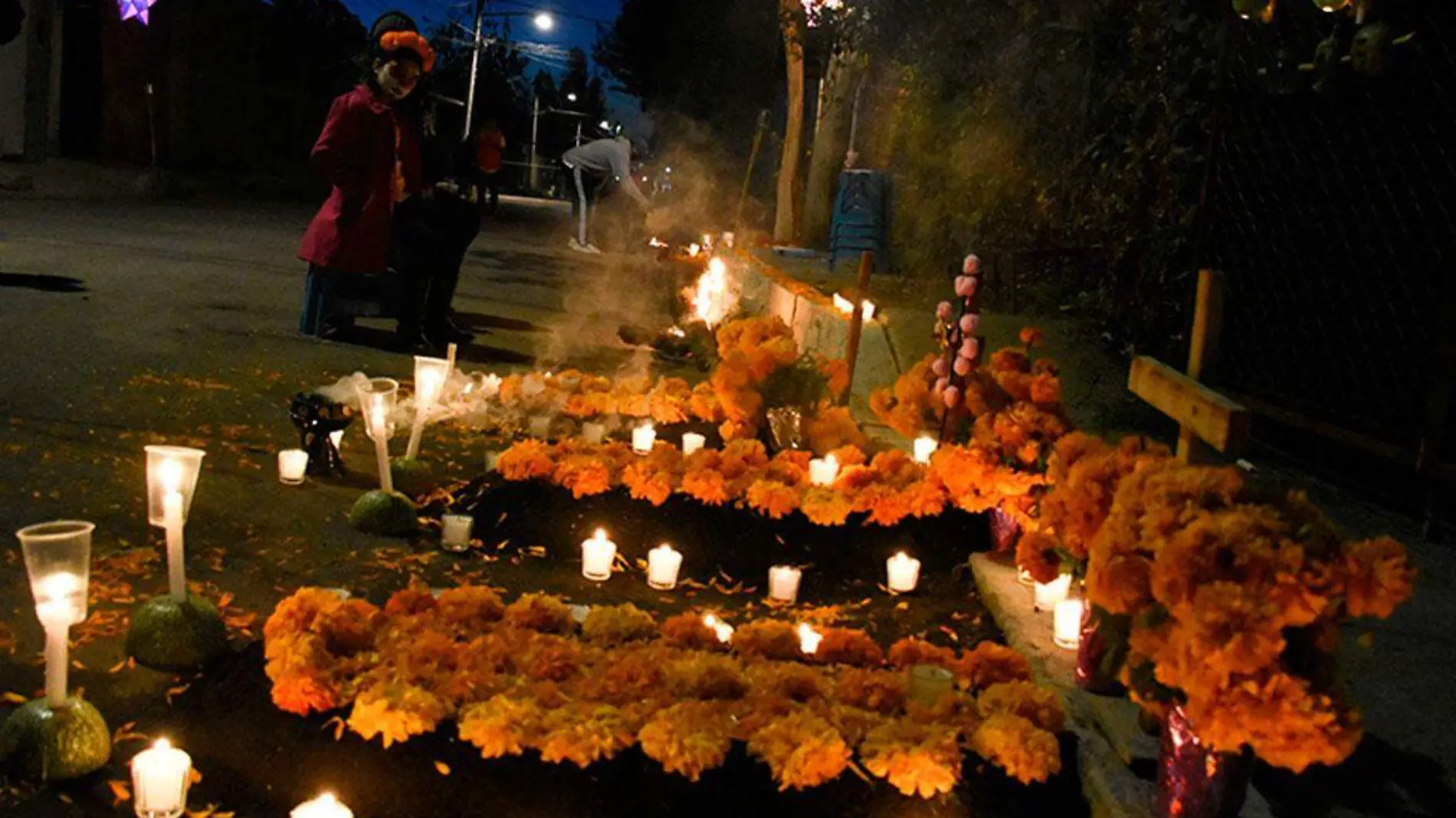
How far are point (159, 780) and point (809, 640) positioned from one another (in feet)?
6.96

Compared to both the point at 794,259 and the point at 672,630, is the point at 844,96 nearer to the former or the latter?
the point at 794,259

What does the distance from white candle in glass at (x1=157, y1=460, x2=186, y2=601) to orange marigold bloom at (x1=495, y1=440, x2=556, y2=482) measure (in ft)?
7.26

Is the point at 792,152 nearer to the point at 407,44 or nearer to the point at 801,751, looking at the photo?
the point at 407,44

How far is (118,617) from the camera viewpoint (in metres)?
4.44

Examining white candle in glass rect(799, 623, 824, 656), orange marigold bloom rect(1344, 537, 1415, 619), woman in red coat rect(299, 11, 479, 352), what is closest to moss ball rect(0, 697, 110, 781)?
white candle in glass rect(799, 623, 824, 656)

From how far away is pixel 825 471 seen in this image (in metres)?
6.51

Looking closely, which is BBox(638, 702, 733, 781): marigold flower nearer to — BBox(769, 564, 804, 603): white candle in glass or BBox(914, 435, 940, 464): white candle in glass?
BBox(769, 564, 804, 603): white candle in glass

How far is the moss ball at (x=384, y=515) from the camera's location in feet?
18.9

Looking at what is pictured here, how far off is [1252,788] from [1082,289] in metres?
6.83

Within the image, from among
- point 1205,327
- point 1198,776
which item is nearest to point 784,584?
point 1205,327

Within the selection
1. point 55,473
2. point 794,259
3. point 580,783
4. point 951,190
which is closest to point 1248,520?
point 580,783

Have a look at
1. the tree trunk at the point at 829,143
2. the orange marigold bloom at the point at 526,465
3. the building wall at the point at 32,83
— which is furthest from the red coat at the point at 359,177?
the building wall at the point at 32,83

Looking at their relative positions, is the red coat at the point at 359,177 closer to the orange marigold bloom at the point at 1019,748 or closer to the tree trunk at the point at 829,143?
the orange marigold bloom at the point at 1019,748

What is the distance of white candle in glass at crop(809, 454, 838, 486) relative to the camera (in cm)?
649
